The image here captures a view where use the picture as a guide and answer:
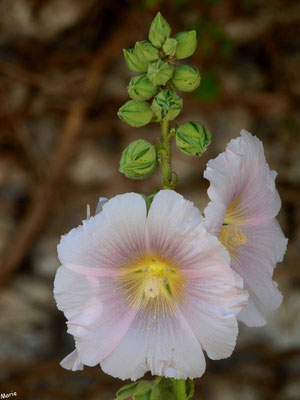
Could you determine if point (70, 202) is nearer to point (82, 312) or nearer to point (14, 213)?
point (14, 213)

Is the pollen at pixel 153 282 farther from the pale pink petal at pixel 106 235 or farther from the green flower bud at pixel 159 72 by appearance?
the green flower bud at pixel 159 72

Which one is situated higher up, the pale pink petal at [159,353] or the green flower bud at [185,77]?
the green flower bud at [185,77]

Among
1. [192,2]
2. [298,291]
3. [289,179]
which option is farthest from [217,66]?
[298,291]

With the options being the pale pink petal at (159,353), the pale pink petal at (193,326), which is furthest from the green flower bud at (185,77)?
the pale pink petal at (159,353)

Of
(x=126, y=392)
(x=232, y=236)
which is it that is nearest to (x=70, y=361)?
(x=126, y=392)

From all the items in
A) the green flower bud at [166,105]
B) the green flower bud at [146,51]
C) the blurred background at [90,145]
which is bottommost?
the blurred background at [90,145]

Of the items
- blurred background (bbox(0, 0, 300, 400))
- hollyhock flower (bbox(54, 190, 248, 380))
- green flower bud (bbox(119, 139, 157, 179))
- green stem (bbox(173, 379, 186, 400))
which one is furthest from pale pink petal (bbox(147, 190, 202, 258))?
blurred background (bbox(0, 0, 300, 400))

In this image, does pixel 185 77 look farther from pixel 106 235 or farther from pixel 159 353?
pixel 159 353

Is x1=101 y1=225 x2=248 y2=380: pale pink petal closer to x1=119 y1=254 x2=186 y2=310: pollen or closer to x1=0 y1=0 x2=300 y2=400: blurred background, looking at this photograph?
x1=119 y1=254 x2=186 y2=310: pollen

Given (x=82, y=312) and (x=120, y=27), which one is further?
(x=120, y=27)
